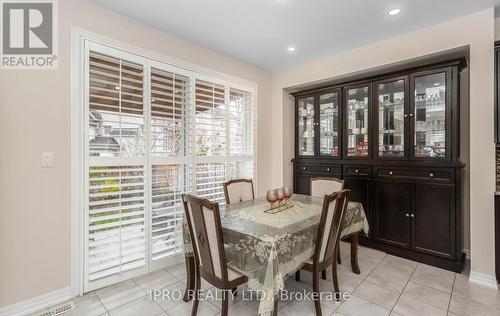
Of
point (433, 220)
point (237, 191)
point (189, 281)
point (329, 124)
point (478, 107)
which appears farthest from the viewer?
point (329, 124)

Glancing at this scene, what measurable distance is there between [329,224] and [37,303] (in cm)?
249

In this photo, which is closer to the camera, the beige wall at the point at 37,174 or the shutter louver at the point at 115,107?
the beige wall at the point at 37,174

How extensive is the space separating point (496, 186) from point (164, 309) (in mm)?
3402

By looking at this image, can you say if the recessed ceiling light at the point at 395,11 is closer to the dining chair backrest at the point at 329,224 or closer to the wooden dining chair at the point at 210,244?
the dining chair backrest at the point at 329,224

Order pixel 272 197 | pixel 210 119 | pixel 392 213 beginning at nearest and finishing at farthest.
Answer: pixel 272 197 → pixel 392 213 → pixel 210 119

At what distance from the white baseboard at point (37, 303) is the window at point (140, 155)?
0.17m

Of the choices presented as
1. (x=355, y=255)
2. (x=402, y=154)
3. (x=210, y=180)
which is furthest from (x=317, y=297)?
(x=402, y=154)

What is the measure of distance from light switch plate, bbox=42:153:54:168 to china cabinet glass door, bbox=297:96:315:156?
127 inches

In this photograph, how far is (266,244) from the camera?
60.9 inches

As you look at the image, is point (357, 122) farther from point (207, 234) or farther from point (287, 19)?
point (207, 234)

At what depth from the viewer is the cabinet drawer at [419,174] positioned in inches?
105

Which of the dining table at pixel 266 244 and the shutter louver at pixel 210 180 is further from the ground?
the shutter louver at pixel 210 180

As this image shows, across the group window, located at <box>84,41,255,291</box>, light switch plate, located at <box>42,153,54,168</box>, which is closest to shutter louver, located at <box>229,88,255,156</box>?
window, located at <box>84,41,255,291</box>
